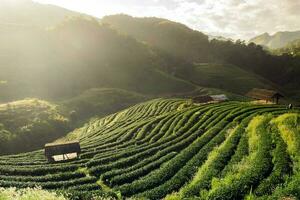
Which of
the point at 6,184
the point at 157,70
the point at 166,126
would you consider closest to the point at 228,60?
the point at 157,70

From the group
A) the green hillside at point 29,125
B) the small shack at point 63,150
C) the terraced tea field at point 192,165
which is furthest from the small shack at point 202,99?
the small shack at point 63,150

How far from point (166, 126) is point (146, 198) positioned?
27458 millimetres

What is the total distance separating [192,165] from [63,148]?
19.3 m

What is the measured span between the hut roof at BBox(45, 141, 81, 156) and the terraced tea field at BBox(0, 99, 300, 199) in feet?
4.81

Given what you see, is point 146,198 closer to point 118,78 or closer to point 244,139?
point 244,139

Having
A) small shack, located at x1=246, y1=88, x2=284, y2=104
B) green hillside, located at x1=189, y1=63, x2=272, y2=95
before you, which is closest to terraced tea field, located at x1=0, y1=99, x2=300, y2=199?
small shack, located at x1=246, y1=88, x2=284, y2=104

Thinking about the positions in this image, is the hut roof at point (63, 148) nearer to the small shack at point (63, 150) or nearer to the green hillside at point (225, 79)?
the small shack at point (63, 150)

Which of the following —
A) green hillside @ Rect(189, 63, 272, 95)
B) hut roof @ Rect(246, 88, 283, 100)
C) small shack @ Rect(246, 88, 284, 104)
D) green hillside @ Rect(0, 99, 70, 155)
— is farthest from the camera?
green hillside @ Rect(189, 63, 272, 95)

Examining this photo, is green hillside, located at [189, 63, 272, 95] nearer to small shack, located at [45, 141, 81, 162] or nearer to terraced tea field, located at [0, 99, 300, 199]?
terraced tea field, located at [0, 99, 300, 199]

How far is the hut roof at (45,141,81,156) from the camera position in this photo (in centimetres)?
4484

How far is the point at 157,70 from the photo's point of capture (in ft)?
473

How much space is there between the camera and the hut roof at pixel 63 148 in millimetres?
44844

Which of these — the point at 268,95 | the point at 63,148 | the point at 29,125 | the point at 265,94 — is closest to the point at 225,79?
the point at 265,94

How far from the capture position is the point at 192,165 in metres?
32.7
